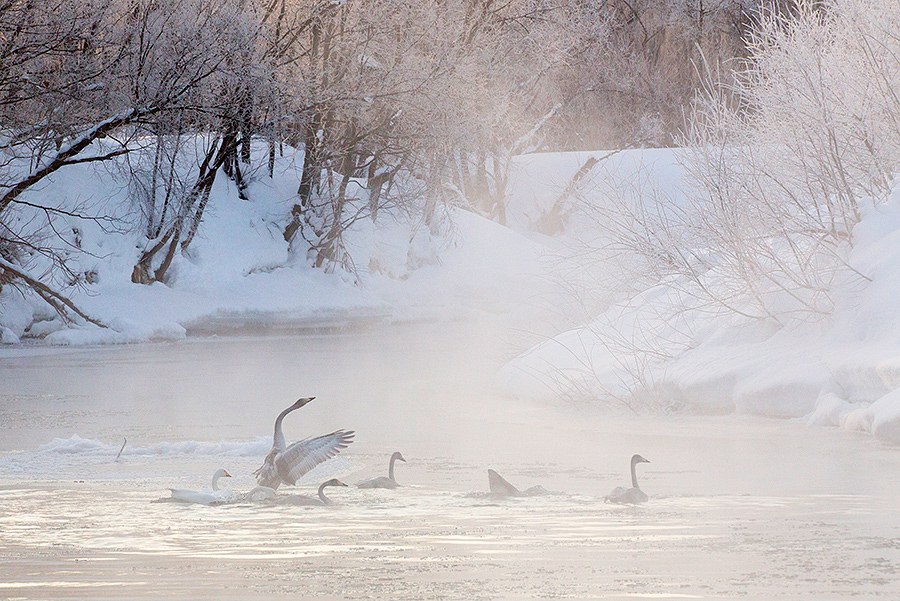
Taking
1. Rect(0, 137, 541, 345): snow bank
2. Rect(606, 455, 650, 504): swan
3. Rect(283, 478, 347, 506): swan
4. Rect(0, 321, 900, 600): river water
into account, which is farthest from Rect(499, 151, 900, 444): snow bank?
Rect(0, 137, 541, 345): snow bank

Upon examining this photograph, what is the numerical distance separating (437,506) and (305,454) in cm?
108

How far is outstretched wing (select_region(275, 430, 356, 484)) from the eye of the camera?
10.2 meters

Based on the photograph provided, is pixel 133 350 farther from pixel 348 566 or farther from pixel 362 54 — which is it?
pixel 348 566

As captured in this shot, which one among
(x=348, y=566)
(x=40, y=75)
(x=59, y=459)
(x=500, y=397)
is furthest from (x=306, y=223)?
(x=348, y=566)

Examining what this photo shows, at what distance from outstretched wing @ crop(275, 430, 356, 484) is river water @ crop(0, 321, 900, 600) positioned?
345 millimetres

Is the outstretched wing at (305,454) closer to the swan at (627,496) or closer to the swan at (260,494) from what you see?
the swan at (260,494)

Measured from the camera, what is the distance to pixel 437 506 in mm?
9781

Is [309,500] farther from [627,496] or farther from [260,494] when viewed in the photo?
[627,496]

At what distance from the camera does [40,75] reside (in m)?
25.7

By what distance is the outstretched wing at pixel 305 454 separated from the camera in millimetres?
10203

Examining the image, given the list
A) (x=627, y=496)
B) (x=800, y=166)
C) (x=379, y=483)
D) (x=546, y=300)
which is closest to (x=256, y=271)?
(x=546, y=300)

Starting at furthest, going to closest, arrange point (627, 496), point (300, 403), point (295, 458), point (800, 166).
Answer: point (800, 166) → point (300, 403) → point (295, 458) → point (627, 496)

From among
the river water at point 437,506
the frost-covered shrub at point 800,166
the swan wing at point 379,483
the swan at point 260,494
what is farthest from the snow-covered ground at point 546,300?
the swan at point 260,494

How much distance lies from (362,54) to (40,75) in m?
7.00
